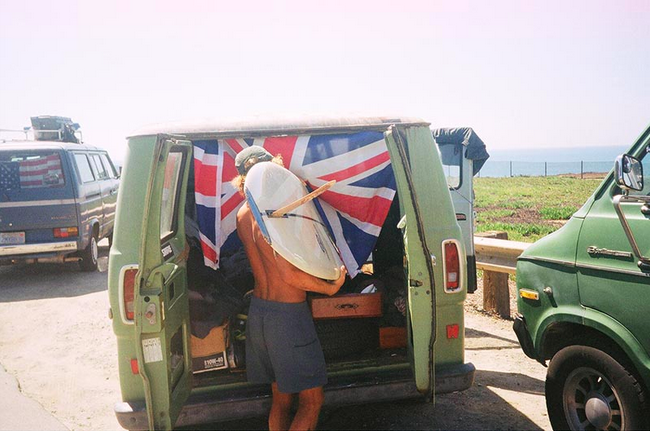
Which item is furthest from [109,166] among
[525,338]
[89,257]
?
[525,338]

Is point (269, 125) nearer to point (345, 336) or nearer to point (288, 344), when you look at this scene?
point (288, 344)

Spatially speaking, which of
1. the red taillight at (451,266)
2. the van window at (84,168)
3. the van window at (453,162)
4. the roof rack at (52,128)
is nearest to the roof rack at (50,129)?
the roof rack at (52,128)

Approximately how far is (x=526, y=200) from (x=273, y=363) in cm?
2459

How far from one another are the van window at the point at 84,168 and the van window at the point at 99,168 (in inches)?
18.9

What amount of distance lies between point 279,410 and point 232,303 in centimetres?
93

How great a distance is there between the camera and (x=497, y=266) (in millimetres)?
6656

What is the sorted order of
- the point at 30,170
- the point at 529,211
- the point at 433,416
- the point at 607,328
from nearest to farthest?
the point at 607,328
the point at 433,416
the point at 30,170
the point at 529,211

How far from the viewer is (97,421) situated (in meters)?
4.77

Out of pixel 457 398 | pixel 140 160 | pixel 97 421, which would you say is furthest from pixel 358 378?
pixel 97 421

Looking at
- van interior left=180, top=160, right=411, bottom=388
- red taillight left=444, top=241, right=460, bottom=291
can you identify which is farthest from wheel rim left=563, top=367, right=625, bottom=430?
van interior left=180, top=160, right=411, bottom=388

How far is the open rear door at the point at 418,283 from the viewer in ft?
11.6

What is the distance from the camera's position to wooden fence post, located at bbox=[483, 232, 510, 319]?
7.02 meters

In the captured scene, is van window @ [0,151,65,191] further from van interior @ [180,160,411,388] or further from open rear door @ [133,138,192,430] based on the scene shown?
open rear door @ [133,138,192,430]

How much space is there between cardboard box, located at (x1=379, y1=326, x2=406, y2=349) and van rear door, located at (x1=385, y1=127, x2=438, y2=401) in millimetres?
719
